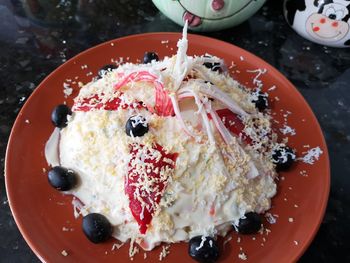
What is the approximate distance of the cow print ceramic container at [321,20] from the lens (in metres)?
1.34

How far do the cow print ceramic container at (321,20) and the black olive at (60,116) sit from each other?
823 millimetres

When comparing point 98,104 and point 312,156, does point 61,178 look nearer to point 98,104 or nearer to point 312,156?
point 98,104

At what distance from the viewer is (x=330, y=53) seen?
1532 mm

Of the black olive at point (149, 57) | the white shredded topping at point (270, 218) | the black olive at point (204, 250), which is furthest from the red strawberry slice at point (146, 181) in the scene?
the black olive at point (149, 57)

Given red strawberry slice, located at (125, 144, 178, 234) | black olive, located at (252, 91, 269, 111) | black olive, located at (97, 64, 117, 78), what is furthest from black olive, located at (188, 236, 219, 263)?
black olive, located at (97, 64, 117, 78)

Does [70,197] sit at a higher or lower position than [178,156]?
lower

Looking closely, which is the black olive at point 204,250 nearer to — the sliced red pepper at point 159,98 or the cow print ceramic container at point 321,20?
the sliced red pepper at point 159,98

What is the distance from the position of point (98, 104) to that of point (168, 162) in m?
0.23

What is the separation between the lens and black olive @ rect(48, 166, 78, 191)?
98 centimetres

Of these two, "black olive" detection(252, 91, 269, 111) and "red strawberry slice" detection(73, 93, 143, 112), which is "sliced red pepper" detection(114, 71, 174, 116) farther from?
"black olive" detection(252, 91, 269, 111)

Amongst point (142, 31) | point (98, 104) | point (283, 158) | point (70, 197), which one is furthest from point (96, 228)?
point (142, 31)

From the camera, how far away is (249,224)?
93 cm

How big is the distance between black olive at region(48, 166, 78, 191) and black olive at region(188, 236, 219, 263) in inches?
11.9

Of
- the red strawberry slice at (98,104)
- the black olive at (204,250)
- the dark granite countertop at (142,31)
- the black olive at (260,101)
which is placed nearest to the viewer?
the black olive at (204,250)
